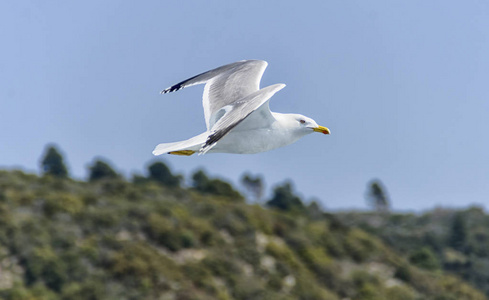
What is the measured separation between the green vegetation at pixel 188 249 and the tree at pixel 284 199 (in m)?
1.40

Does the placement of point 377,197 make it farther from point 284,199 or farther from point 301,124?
point 301,124

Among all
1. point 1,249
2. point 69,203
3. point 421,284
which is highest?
point 69,203

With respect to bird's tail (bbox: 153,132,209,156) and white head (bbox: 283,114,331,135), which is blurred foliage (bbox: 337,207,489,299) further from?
bird's tail (bbox: 153,132,209,156)

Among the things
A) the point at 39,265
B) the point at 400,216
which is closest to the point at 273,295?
the point at 39,265

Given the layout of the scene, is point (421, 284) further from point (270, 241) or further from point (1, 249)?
point (1, 249)

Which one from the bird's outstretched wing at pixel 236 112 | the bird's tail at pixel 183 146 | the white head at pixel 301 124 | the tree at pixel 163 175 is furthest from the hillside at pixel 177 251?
the bird's outstretched wing at pixel 236 112

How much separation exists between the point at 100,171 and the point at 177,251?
14.6 meters

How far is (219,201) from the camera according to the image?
40656 mm

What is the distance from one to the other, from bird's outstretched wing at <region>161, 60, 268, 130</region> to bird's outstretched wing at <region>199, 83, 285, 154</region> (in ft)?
1.55

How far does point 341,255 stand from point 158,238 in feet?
33.5

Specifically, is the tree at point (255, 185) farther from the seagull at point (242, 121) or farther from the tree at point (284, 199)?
the seagull at point (242, 121)

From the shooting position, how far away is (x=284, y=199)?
4819cm

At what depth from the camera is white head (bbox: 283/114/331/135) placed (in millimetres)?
11789

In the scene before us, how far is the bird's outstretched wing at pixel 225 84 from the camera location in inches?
485
